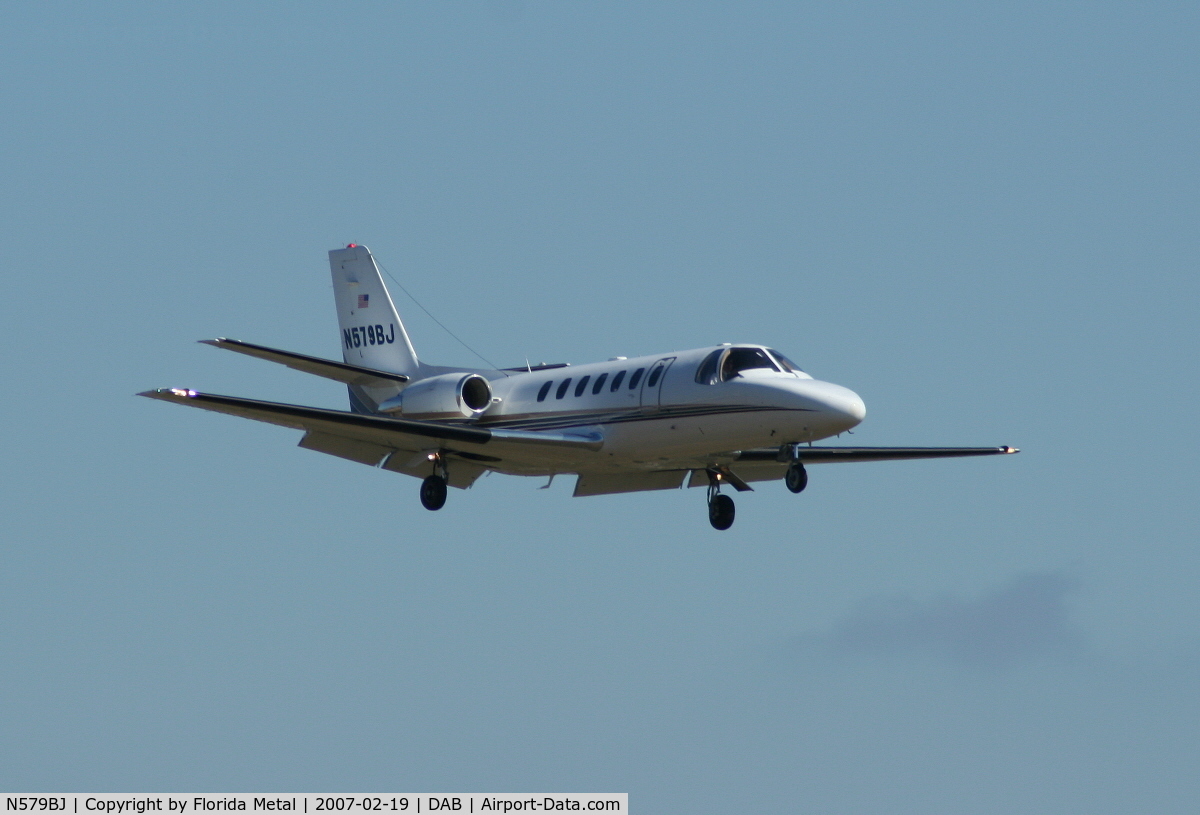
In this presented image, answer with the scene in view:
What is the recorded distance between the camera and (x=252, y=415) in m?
27.7

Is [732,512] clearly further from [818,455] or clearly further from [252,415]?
[252,415]

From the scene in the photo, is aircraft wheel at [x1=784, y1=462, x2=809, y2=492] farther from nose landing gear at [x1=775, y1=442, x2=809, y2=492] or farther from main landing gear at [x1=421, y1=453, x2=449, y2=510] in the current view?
main landing gear at [x1=421, y1=453, x2=449, y2=510]

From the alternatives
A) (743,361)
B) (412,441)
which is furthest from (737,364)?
(412,441)

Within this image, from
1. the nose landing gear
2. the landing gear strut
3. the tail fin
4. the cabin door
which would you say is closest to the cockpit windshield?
the cabin door

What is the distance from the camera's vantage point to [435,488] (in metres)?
30.9

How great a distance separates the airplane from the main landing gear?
0.07 feet

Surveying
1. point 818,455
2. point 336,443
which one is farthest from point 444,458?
point 818,455

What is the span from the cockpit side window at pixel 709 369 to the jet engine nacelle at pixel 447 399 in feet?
16.3

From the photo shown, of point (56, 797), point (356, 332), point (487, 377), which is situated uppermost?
point (356, 332)

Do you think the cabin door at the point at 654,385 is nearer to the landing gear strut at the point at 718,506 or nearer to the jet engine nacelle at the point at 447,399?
the landing gear strut at the point at 718,506

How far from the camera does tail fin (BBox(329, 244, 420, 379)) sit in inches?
1409

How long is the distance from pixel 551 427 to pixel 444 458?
189cm

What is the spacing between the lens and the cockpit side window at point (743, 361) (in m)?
28.0

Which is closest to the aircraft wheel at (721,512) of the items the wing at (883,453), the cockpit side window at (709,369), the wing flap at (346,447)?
the wing at (883,453)
